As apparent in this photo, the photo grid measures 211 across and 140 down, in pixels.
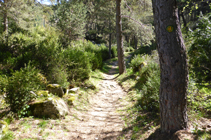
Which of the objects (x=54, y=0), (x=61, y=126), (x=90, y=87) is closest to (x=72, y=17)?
(x=54, y=0)

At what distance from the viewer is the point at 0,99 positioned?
3.90m

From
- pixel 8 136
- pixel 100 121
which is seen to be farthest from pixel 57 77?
pixel 8 136

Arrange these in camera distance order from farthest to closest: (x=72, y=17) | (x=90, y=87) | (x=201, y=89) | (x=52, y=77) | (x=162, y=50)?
(x=72, y=17), (x=90, y=87), (x=52, y=77), (x=201, y=89), (x=162, y=50)

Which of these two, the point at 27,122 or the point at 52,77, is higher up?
the point at 52,77

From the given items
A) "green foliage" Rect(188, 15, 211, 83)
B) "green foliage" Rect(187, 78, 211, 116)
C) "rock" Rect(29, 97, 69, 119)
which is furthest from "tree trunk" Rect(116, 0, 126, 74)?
"rock" Rect(29, 97, 69, 119)

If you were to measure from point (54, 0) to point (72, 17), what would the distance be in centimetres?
384

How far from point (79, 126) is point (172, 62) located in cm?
319

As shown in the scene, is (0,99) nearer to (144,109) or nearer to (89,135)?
(89,135)

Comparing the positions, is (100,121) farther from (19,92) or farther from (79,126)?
(19,92)

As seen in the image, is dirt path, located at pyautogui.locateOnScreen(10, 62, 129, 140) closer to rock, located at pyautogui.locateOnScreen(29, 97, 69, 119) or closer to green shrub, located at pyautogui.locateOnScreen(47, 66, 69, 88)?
rock, located at pyautogui.locateOnScreen(29, 97, 69, 119)

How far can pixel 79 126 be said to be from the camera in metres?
3.98

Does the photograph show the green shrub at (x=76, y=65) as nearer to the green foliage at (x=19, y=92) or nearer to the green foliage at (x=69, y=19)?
the green foliage at (x=69, y=19)

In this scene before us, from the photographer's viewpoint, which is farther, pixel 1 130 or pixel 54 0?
pixel 54 0

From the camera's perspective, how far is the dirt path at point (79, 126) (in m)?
3.12
